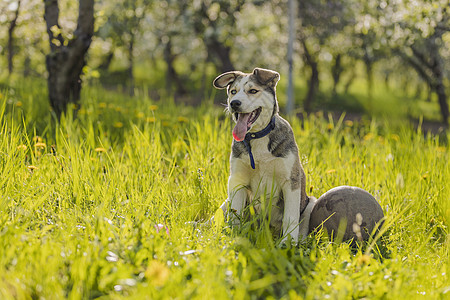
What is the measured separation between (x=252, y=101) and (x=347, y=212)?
51.3 inches

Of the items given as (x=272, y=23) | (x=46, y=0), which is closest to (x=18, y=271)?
(x=46, y=0)

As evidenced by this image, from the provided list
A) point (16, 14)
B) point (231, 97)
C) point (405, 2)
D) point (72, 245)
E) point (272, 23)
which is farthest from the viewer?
point (272, 23)

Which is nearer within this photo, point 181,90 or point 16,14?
point 16,14

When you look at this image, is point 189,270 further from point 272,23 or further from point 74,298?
point 272,23

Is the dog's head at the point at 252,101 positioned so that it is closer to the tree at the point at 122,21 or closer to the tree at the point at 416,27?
the tree at the point at 416,27

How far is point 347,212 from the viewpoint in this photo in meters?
3.74

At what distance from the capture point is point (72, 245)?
2.71 m

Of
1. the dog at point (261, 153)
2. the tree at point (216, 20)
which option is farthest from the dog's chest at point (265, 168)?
the tree at point (216, 20)

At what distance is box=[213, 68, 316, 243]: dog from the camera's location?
3428 mm

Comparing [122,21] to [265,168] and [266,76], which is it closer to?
[266,76]

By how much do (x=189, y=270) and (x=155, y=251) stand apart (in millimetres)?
295

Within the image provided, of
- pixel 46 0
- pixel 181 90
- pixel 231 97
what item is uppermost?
pixel 46 0

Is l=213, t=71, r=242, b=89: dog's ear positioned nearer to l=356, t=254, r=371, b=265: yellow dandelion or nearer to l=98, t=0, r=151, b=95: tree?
l=356, t=254, r=371, b=265: yellow dandelion

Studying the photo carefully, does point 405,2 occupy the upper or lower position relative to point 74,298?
upper
